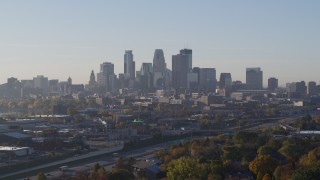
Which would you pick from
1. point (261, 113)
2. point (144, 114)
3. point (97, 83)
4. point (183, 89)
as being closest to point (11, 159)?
point (144, 114)

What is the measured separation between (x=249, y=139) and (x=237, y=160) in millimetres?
2209

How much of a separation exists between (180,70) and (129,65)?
5984mm

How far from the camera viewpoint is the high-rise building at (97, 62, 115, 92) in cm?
5161

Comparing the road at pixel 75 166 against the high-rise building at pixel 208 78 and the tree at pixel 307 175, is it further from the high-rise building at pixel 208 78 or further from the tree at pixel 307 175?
the high-rise building at pixel 208 78

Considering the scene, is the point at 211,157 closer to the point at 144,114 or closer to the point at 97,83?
the point at 144,114

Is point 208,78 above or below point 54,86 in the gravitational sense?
above

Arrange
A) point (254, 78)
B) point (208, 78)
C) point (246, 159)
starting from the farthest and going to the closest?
point (254, 78), point (208, 78), point (246, 159)

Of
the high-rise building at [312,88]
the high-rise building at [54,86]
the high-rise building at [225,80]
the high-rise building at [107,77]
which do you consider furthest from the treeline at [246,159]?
the high-rise building at [54,86]

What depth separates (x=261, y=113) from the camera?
1061 inches

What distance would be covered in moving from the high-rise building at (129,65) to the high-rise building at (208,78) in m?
5.91

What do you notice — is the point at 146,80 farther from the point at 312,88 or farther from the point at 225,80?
the point at 312,88

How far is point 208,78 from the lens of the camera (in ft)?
185

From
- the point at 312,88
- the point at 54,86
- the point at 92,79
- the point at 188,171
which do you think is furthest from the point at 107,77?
the point at 188,171

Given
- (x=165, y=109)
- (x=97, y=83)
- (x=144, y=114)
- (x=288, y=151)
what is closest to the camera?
(x=288, y=151)
